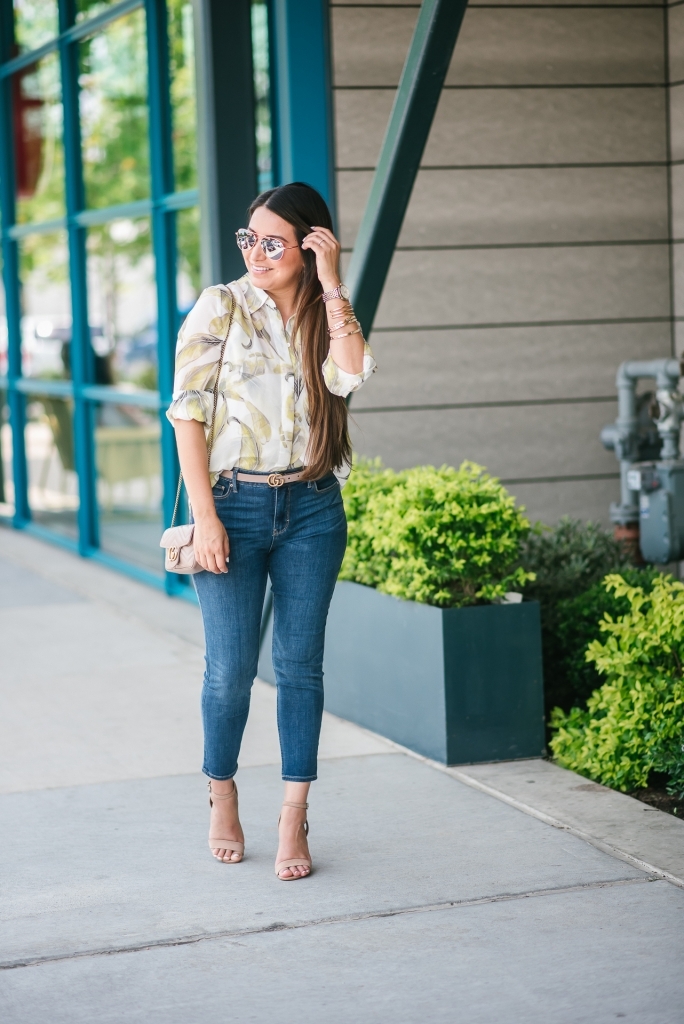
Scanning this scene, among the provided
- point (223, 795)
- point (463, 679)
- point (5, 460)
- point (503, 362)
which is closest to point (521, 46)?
point (503, 362)

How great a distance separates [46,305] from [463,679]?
6885 millimetres

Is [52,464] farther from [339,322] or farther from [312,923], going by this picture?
[312,923]

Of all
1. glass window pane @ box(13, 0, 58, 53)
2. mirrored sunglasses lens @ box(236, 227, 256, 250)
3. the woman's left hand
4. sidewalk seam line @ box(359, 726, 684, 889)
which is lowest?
sidewalk seam line @ box(359, 726, 684, 889)

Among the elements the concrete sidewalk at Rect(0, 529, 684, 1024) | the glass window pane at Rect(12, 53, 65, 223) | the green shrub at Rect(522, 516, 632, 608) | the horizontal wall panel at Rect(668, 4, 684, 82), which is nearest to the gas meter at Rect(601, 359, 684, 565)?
the green shrub at Rect(522, 516, 632, 608)

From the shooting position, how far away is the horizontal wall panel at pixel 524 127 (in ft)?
22.0

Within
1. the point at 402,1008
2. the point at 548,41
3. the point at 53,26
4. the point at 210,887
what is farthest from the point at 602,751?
the point at 53,26

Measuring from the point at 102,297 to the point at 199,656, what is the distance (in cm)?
364

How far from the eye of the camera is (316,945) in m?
3.39

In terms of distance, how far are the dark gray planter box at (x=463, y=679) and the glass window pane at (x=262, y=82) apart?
270 centimetres

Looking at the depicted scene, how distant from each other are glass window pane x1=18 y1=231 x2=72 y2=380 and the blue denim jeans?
6.45m

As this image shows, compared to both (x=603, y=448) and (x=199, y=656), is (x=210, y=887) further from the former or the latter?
(x=603, y=448)

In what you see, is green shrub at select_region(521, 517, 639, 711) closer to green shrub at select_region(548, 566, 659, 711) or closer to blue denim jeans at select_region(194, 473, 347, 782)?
green shrub at select_region(548, 566, 659, 711)

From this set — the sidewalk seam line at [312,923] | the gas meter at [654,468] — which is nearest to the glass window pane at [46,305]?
the gas meter at [654,468]

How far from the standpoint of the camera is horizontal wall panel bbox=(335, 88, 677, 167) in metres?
6.69
